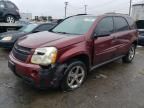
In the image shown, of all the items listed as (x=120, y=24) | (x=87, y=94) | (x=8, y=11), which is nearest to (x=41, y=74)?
(x=87, y=94)

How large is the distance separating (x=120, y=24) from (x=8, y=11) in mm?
8261

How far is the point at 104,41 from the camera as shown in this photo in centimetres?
475

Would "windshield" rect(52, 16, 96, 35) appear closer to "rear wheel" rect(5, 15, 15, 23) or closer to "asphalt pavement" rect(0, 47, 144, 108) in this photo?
"asphalt pavement" rect(0, 47, 144, 108)

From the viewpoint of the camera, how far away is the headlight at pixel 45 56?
3.55 meters

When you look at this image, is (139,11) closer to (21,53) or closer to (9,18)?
(9,18)

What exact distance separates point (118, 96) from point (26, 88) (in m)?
2.02

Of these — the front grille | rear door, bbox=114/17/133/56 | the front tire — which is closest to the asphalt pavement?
the front tire

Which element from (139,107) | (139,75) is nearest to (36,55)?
(139,107)

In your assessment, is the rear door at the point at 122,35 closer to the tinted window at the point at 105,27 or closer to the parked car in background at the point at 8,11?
the tinted window at the point at 105,27

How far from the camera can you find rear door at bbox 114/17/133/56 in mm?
5427

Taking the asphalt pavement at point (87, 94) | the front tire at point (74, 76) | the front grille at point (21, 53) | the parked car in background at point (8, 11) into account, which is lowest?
the asphalt pavement at point (87, 94)

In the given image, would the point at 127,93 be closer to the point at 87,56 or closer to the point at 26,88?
the point at 87,56

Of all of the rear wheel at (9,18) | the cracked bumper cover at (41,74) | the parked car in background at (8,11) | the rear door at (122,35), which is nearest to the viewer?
the cracked bumper cover at (41,74)

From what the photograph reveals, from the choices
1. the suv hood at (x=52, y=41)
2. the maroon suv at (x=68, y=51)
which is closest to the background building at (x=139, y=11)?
the maroon suv at (x=68, y=51)
